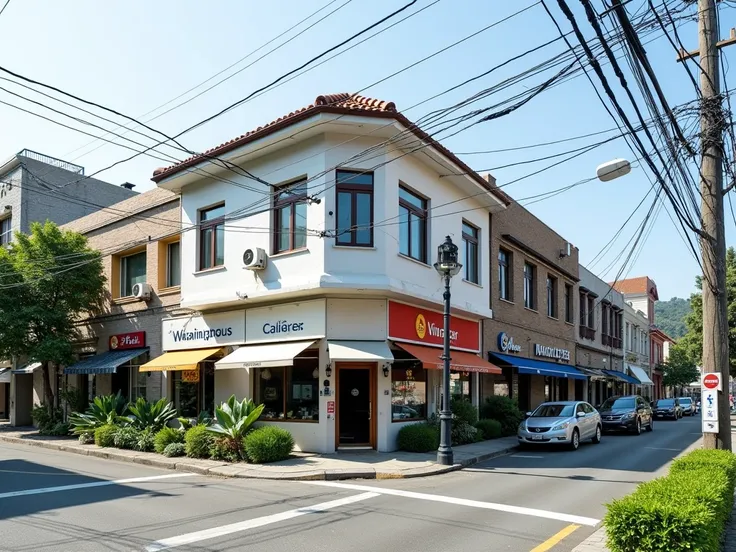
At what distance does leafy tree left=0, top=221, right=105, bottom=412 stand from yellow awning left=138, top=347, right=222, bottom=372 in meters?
4.87

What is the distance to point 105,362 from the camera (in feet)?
72.8

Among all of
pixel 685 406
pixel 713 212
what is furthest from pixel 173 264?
pixel 685 406

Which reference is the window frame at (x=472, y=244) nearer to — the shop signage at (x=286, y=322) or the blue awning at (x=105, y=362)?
the shop signage at (x=286, y=322)

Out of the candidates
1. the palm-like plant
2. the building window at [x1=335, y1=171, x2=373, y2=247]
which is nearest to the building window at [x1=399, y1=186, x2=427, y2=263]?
the building window at [x1=335, y1=171, x2=373, y2=247]

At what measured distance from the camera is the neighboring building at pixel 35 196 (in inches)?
1136

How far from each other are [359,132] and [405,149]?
1.50m

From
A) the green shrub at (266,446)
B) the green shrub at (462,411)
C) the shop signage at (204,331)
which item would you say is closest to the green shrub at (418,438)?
the green shrub at (462,411)

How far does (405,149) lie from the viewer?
17047 mm

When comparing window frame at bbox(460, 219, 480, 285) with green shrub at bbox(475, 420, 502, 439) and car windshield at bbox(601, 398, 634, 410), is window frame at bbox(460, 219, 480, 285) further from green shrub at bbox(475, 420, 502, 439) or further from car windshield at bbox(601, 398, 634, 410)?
car windshield at bbox(601, 398, 634, 410)

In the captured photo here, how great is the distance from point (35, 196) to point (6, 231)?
2.49 m

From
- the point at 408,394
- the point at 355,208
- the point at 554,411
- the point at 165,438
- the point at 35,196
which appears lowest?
the point at 165,438

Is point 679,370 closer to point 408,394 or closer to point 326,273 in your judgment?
point 408,394

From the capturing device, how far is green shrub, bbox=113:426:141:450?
17.5m

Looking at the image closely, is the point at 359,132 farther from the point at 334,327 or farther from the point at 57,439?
the point at 57,439
